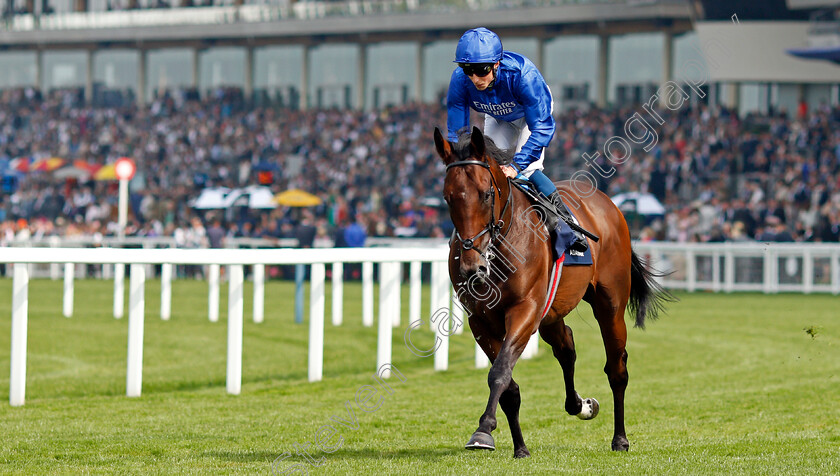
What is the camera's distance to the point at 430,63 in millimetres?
38125

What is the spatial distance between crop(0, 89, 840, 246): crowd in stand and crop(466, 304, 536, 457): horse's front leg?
30.5ft

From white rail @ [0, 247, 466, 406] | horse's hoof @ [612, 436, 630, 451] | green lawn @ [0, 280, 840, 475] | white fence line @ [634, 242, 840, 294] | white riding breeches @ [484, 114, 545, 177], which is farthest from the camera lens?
white fence line @ [634, 242, 840, 294]

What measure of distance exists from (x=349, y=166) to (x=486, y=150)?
2668 cm

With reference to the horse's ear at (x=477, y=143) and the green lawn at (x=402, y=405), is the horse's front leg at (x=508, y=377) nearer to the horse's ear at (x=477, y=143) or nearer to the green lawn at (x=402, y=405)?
the green lawn at (x=402, y=405)

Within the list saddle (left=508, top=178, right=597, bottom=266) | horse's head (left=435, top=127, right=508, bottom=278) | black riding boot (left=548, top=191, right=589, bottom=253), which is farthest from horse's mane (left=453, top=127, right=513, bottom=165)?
black riding boot (left=548, top=191, right=589, bottom=253)

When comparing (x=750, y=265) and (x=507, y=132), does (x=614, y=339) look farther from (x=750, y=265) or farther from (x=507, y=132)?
(x=750, y=265)

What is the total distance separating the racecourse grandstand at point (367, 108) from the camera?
23766 millimetres

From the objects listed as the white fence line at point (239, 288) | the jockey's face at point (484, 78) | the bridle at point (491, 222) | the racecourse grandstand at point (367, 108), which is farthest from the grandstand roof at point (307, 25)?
the bridle at point (491, 222)

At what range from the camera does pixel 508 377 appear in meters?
4.87

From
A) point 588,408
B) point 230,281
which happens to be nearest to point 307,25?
point 230,281

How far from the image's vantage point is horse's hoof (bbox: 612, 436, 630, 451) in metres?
5.46

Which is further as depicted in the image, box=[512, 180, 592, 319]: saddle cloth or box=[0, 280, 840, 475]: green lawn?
box=[512, 180, 592, 319]: saddle cloth

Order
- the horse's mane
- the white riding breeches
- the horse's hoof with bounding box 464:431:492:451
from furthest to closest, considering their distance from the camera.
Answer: the white riding breeches, the horse's mane, the horse's hoof with bounding box 464:431:492:451

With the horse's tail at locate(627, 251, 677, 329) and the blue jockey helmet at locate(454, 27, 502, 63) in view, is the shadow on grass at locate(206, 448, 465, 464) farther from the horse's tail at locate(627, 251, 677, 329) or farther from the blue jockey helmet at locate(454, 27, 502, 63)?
the blue jockey helmet at locate(454, 27, 502, 63)
